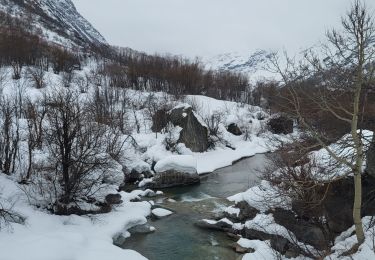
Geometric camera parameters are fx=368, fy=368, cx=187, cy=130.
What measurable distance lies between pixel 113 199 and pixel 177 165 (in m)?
8.69

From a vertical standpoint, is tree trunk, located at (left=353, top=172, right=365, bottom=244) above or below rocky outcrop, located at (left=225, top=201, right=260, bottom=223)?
above

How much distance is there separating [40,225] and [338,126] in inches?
642

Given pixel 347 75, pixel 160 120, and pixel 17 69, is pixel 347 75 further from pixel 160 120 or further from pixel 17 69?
pixel 17 69

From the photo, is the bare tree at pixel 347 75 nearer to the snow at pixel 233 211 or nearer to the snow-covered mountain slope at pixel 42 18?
the snow at pixel 233 211

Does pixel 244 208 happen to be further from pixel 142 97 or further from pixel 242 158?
pixel 142 97

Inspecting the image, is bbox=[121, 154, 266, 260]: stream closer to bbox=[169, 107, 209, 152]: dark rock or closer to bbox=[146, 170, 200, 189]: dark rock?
bbox=[146, 170, 200, 189]: dark rock

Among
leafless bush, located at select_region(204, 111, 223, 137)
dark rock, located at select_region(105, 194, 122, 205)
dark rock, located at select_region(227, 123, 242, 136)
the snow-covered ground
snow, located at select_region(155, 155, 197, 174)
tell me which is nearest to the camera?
the snow-covered ground

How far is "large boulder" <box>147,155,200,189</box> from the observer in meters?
28.2

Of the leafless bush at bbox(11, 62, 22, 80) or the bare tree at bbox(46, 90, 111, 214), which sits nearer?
the bare tree at bbox(46, 90, 111, 214)

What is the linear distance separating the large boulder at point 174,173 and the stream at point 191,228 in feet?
2.63

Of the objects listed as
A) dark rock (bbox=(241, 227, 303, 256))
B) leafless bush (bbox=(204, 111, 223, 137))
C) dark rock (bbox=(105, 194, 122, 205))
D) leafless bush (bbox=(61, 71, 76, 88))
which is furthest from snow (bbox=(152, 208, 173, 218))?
leafless bush (bbox=(61, 71, 76, 88))

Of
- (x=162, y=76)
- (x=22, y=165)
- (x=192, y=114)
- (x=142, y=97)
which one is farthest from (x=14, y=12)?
(x=22, y=165)

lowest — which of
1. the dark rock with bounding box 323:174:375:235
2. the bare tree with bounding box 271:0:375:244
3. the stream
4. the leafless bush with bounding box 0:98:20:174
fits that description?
the stream

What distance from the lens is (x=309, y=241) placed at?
1581cm
